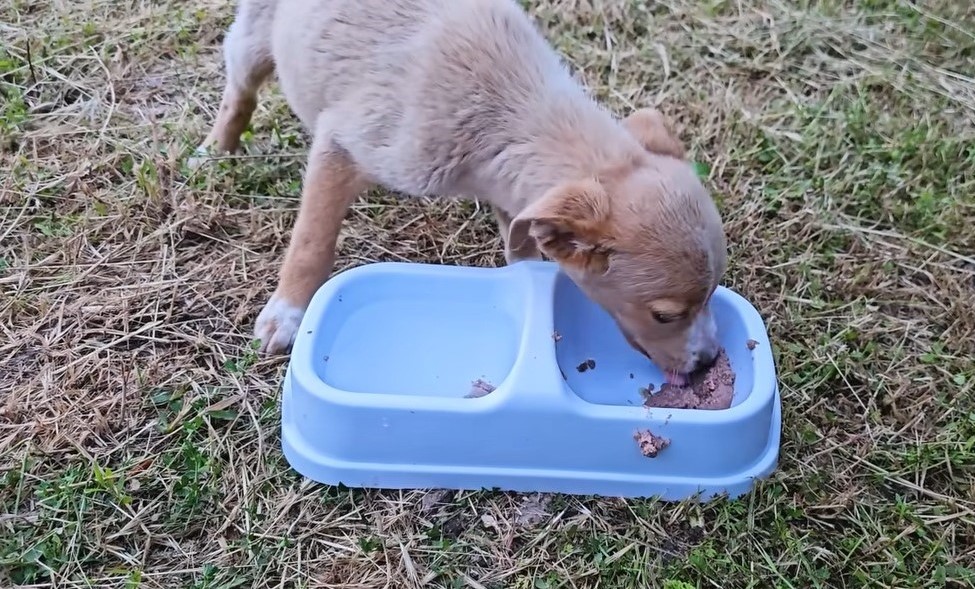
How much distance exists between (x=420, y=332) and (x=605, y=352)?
0.71 m

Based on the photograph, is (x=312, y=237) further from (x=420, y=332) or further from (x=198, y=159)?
(x=198, y=159)

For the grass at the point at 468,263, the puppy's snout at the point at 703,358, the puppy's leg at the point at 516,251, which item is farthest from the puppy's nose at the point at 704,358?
the puppy's leg at the point at 516,251

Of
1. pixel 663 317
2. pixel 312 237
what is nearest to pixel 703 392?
pixel 663 317

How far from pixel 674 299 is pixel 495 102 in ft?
3.05

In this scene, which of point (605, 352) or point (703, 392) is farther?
point (605, 352)

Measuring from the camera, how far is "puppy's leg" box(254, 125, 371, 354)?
11.4 ft

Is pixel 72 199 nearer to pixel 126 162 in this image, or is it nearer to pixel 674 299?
pixel 126 162

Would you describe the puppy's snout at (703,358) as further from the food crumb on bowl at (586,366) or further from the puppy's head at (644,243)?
the food crumb on bowl at (586,366)

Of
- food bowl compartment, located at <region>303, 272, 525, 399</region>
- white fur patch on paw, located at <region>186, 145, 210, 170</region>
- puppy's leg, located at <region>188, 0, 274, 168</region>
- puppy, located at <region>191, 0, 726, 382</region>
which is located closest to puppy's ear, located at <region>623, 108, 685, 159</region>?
puppy, located at <region>191, 0, 726, 382</region>

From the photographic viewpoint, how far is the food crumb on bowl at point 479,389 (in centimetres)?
307

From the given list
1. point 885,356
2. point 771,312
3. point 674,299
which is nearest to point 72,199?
point 674,299

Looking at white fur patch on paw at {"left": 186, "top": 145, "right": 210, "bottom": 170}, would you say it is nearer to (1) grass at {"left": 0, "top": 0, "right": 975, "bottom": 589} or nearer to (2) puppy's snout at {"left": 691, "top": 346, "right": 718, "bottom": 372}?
(1) grass at {"left": 0, "top": 0, "right": 975, "bottom": 589}

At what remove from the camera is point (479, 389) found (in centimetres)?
310

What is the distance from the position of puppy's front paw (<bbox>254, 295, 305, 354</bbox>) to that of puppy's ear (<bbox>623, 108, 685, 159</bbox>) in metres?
1.43
